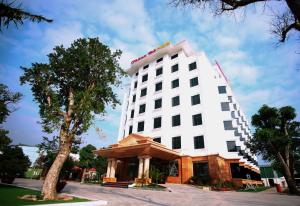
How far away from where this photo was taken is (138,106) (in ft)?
105

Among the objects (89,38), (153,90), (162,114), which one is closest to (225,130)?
(162,114)

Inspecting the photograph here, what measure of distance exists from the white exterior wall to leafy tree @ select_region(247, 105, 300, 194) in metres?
4.60

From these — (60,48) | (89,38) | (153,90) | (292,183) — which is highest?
(153,90)

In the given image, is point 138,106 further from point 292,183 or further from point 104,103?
point 292,183

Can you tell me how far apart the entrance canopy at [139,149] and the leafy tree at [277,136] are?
29.7 ft

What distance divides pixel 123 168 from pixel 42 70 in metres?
18.5

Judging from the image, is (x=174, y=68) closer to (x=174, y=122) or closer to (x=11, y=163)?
(x=174, y=122)

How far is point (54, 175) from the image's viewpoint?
31.1ft

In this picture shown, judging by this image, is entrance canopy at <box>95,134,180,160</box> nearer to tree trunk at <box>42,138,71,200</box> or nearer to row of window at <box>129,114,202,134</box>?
row of window at <box>129,114,202,134</box>

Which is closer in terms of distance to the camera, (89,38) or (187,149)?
(89,38)

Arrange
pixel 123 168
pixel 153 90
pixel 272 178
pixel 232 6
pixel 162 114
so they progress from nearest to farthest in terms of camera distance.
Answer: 1. pixel 232 6
2. pixel 123 168
3. pixel 162 114
4. pixel 153 90
5. pixel 272 178

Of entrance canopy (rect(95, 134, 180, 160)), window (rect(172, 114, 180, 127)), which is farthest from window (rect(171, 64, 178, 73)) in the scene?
entrance canopy (rect(95, 134, 180, 160))

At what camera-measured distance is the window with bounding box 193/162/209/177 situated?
21241 millimetres

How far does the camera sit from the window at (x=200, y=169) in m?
21.2
